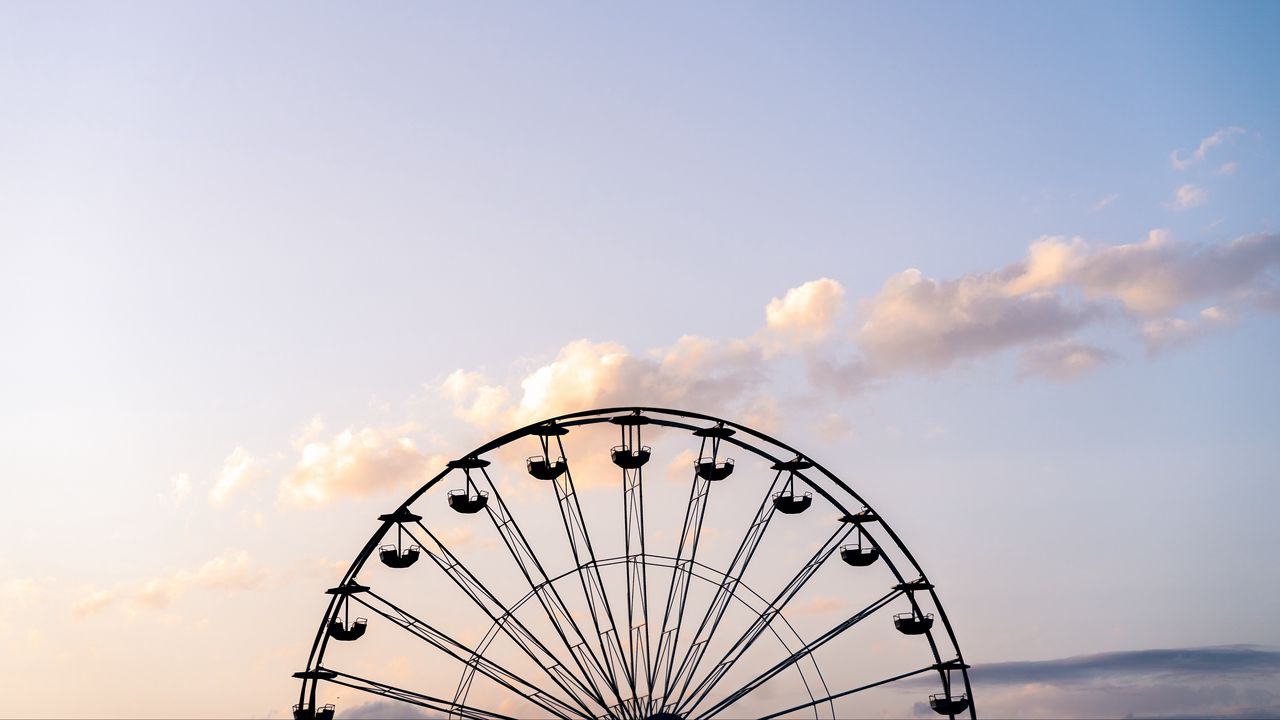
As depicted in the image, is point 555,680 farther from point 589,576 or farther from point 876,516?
point 876,516

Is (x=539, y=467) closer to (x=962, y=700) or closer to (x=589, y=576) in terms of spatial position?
(x=589, y=576)

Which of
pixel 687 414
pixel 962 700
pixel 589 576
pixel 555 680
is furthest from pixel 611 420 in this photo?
pixel 962 700

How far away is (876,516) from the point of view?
1865 inches

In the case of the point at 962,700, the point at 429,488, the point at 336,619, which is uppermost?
the point at 429,488

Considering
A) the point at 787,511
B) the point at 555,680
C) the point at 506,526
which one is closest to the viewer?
the point at 555,680

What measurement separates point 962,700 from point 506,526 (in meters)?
15.8

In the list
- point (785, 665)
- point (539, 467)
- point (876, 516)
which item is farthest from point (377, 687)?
point (876, 516)

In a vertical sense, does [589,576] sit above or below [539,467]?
below

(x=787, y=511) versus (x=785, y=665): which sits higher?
(x=787, y=511)

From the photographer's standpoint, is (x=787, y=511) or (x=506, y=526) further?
(x=787, y=511)

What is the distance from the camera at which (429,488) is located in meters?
45.9

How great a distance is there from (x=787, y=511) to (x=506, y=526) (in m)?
9.46

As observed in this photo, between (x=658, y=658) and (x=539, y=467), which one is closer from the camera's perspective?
(x=658, y=658)

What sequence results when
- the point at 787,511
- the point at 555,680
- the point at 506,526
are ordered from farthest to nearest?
the point at 787,511 → the point at 506,526 → the point at 555,680
